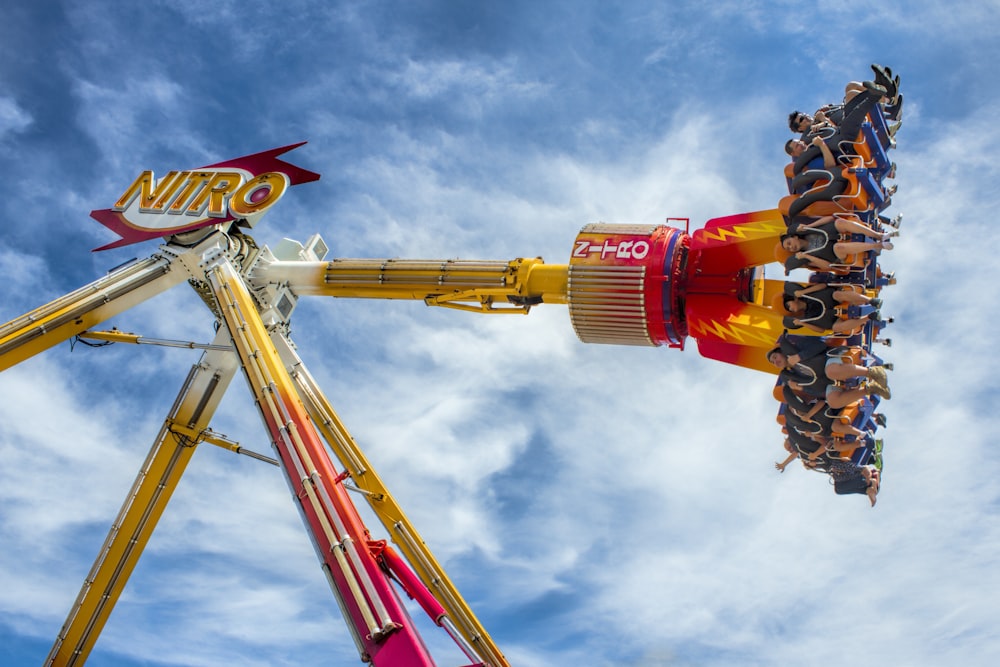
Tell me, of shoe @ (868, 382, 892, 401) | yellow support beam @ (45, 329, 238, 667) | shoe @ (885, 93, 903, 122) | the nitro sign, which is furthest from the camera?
the nitro sign

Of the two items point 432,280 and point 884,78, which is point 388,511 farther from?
point 884,78

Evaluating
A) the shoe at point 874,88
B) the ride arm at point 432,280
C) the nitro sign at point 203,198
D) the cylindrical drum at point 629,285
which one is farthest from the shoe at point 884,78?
the nitro sign at point 203,198

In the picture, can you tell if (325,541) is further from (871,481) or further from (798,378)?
(871,481)

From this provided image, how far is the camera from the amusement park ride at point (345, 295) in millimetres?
16625

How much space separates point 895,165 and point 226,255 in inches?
570

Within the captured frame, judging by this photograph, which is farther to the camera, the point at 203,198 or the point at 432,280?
the point at 203,198

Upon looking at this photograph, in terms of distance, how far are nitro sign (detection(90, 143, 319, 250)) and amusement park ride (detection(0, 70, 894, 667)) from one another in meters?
0.04

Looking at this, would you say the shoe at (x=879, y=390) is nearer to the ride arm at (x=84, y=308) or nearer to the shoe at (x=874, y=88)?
the shoe at (x=874, y=88)

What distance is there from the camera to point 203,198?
23.4m

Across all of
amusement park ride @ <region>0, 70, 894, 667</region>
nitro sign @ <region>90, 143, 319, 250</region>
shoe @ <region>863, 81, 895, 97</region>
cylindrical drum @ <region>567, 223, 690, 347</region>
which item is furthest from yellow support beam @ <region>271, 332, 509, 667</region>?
shoe @ <region>863, 81, 895, 97</region>

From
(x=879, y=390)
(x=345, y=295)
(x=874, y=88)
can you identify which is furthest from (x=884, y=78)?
(x=345, y=295)

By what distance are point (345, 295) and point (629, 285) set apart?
7.32 m

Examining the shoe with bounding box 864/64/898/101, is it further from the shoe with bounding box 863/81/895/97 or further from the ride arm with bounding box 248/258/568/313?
the ride arm with bounding box 248/258/568/313

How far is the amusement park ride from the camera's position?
16.6m
